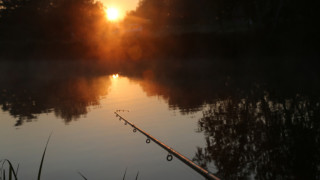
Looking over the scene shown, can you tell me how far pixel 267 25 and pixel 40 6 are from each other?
4867cm

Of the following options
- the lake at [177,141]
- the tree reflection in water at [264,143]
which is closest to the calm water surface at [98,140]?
the lake at [177,141]

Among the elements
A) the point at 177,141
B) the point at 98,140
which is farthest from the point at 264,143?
the point at 98,140

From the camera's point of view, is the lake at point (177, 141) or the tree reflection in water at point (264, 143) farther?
the lake at point (177, 141)

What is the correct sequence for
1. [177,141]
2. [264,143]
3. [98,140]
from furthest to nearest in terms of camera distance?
[98,140], [177,141], [264,143]

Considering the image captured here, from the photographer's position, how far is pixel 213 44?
53.7 meters

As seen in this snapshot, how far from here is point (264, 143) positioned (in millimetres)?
9266

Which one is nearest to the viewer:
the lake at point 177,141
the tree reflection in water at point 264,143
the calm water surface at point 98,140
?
the tree reflection in water at point 264,143

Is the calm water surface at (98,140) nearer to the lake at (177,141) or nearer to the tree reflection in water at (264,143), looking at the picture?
the lake at (177,141)

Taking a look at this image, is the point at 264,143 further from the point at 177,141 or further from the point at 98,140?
the point at 98,140

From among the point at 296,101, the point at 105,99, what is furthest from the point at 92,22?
the point at 296,101

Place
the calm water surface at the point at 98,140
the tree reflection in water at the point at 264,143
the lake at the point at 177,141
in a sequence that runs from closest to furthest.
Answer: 1. the tree reflection in water at the point at 264,143
2. the lake at the point at 177,141
3. the calm water surface at the point at 98,140

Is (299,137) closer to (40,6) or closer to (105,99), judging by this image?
(105,99)

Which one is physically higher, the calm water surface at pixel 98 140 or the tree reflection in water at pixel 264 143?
the tree reflection in water at pixel 264 143

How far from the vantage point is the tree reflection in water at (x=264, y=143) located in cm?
761
